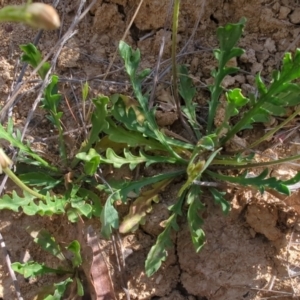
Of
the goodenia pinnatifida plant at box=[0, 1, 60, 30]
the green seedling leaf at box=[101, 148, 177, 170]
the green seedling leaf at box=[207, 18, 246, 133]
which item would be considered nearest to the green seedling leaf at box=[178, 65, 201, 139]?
the green seedling leaf at box=[207, 18, 246, 133]

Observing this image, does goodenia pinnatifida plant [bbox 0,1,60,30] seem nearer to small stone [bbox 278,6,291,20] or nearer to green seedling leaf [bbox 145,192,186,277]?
green seedling leaf [bbox 145,192,186,277]

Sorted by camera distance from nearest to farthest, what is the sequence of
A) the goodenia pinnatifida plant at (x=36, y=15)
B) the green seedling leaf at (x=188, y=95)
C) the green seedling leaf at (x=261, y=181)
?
the goodenia pinnatifida plant at (x=36, y=15) → the green seedling leaf at (x=261, y=181) → the green seedling leaf at (x=188, y=95)

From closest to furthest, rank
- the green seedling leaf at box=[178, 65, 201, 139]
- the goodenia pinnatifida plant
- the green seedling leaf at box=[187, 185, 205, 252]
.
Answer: the goodenia pinnatifida plant
the green seedling leaf at box=[187, 185, 205, 252]
the green seedling leaf at box=[178, 65, 201, 139]

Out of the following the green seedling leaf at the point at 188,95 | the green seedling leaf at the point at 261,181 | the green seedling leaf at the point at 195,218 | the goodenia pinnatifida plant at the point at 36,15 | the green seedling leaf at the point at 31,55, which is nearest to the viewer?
the goodenia pinnatifida plant at the point at 36,15

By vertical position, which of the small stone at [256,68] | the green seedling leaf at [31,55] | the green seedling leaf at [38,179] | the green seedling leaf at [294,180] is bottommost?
the green seedling leaf at [38,179]

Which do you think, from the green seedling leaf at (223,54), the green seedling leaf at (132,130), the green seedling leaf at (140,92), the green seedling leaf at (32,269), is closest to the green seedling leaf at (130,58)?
the green seedling leaf at (140,92)

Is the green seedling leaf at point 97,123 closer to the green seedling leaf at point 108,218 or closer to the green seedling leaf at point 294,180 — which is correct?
the green seedling leaf at point 108,218

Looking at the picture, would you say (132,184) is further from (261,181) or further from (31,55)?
(31,55)
